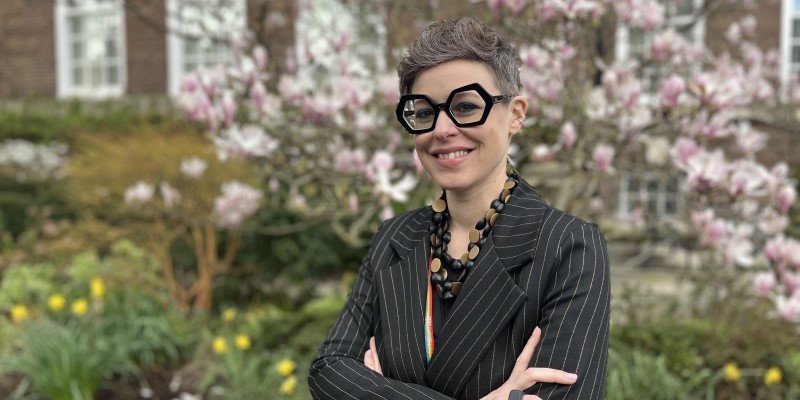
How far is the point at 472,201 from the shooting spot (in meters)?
1.71

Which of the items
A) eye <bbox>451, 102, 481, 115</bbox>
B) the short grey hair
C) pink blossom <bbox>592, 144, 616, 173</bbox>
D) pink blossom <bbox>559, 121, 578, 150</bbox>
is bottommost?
pink blossom <bbox>592, 144, 616, 173</bbox>

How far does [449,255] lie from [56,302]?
12.9ft

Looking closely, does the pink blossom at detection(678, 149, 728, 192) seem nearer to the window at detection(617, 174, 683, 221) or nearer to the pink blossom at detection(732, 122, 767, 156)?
the pink blossom at detection(732, 122, 767, 156)

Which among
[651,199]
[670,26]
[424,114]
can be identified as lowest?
[651,199]

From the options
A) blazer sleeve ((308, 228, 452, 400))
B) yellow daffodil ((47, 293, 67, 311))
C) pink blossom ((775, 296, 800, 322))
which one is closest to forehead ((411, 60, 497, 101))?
blazer sleeve ((308, 228, 452, 400))

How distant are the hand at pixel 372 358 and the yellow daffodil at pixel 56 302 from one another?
372 centimetres

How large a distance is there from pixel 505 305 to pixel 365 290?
1.43ft

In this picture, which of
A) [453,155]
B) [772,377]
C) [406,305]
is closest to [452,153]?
[453,155]

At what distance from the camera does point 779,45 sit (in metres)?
9.17

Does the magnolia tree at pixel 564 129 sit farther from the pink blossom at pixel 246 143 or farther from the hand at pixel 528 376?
the hand at pixel 528 376

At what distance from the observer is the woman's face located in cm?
158

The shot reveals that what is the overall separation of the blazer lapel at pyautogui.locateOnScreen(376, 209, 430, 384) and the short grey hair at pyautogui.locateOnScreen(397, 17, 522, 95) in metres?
0.40

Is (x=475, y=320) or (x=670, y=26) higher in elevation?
(x=670, y=26)

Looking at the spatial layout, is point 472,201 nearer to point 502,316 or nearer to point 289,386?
point 502,316
